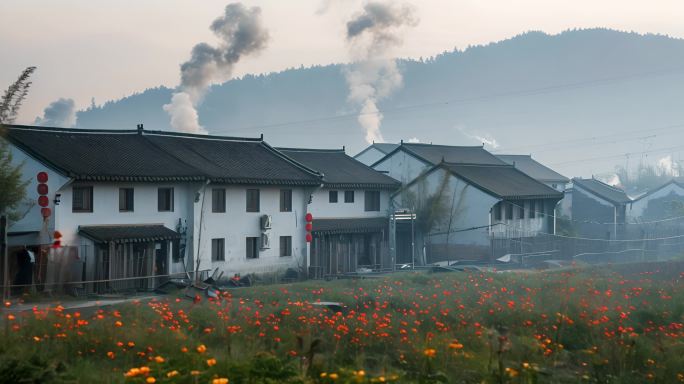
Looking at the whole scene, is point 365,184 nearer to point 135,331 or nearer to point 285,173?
point 285,173

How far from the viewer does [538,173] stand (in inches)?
3054

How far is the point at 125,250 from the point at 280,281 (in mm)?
9099

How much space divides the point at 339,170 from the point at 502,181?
39.9 ft

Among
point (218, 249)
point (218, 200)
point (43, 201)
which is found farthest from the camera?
point (218, 200)

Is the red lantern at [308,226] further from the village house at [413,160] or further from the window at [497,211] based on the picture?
the window at [497,211]

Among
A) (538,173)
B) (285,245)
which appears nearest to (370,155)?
(538,173)

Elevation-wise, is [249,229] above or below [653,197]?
below

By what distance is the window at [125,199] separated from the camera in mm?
34781

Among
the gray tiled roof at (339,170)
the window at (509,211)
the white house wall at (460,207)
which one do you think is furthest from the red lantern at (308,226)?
the window at (509,211)

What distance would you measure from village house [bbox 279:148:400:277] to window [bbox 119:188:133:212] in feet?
34.8

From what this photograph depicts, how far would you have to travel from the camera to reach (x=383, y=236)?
48.3 m

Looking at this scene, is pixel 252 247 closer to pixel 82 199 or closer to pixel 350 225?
pixel 350 225

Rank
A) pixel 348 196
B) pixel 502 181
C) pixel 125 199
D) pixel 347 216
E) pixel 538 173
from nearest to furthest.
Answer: pixel 125 199
pixel 347 216
pixel 348 196
pixel 502 181
pixel 538 173

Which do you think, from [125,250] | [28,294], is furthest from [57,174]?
[28,294]
